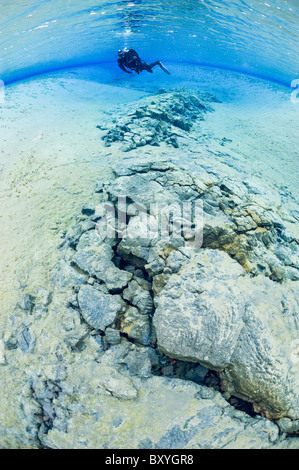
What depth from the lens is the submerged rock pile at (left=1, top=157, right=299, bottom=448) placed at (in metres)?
2.59

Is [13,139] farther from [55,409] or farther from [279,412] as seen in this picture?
[279,412]

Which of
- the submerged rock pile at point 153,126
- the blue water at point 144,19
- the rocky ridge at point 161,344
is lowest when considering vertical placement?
the rocky ridge at point 161,344

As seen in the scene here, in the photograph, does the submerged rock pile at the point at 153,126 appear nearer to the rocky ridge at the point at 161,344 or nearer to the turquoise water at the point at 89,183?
the turquoise water at the point at 89,183

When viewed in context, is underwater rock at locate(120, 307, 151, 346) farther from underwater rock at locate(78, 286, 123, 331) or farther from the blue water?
the blue water

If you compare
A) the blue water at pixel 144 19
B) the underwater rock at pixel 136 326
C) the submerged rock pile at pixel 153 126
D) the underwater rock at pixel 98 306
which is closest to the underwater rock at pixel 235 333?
the underwater rock at pixel 136 326

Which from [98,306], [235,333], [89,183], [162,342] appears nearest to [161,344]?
[162,342]

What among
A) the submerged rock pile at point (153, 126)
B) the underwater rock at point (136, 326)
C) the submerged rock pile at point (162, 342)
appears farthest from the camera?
the submerged rock pile at point (153, 126)

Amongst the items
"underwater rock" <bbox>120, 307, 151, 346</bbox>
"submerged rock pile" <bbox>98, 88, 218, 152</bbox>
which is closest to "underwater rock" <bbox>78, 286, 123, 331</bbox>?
"underwater rock" <bbox>120, 307, 151, 346</bbox>

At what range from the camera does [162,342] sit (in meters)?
2.89

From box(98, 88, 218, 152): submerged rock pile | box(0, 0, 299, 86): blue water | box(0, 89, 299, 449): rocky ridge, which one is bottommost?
box(0, 89, 299, 449): rocky ridge

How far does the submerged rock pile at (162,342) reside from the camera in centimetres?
259

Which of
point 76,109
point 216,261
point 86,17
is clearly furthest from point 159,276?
point 86,17

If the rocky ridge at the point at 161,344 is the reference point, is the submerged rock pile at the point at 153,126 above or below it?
above

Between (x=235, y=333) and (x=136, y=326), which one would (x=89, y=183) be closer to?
(x=136, y=326)
